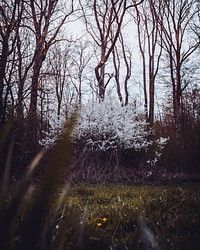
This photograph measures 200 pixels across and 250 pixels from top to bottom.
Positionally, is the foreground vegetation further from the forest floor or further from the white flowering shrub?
the white flowering shrub

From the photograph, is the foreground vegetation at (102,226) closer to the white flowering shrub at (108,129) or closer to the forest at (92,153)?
the forest at (92,153)

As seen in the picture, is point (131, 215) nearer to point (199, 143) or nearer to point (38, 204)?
point (38, 204)

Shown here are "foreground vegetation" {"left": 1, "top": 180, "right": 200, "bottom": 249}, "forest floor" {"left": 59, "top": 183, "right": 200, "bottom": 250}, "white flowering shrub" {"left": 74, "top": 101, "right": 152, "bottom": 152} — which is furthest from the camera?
"white flowering shrub" {"left": 74, "top": 101, "right": 152, "bottom": 152}

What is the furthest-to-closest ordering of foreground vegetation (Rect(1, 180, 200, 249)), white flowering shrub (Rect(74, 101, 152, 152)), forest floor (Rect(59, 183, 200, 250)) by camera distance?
1. white flowering shrub (Rect(74, 101, 152, 152))
2. forest floor (Rect(59, 183, 200, 250))
3. foreground vegetation (Rect(1, 180, 200, 249))

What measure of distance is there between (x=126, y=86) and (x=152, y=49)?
392cm

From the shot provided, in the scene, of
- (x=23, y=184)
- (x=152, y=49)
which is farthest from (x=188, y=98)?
(x=23, y=184)

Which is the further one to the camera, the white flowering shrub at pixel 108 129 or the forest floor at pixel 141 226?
the white flowering shrub at pixel 108 129

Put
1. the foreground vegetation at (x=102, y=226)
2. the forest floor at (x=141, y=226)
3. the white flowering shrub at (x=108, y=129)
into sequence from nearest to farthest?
the foreground vegetation at (x=102, y=226) < the forest floor at (x=141, y=226) < the white flowering shrub at (x=108, y=129)

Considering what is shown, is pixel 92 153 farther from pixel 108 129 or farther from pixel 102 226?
pixel 102 226

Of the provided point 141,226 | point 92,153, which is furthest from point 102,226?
point 92,153

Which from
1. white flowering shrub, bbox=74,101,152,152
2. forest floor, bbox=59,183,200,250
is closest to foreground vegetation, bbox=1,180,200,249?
forest floor, bbox=59,183,200,250

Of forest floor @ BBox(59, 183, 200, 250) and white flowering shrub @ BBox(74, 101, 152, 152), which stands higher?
white flowering shrub @ BBox(74, 101, 152, 152)

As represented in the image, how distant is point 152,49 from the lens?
15.6 meters

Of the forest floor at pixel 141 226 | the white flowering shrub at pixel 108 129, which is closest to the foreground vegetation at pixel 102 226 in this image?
the forest floor at pixel 141 226
